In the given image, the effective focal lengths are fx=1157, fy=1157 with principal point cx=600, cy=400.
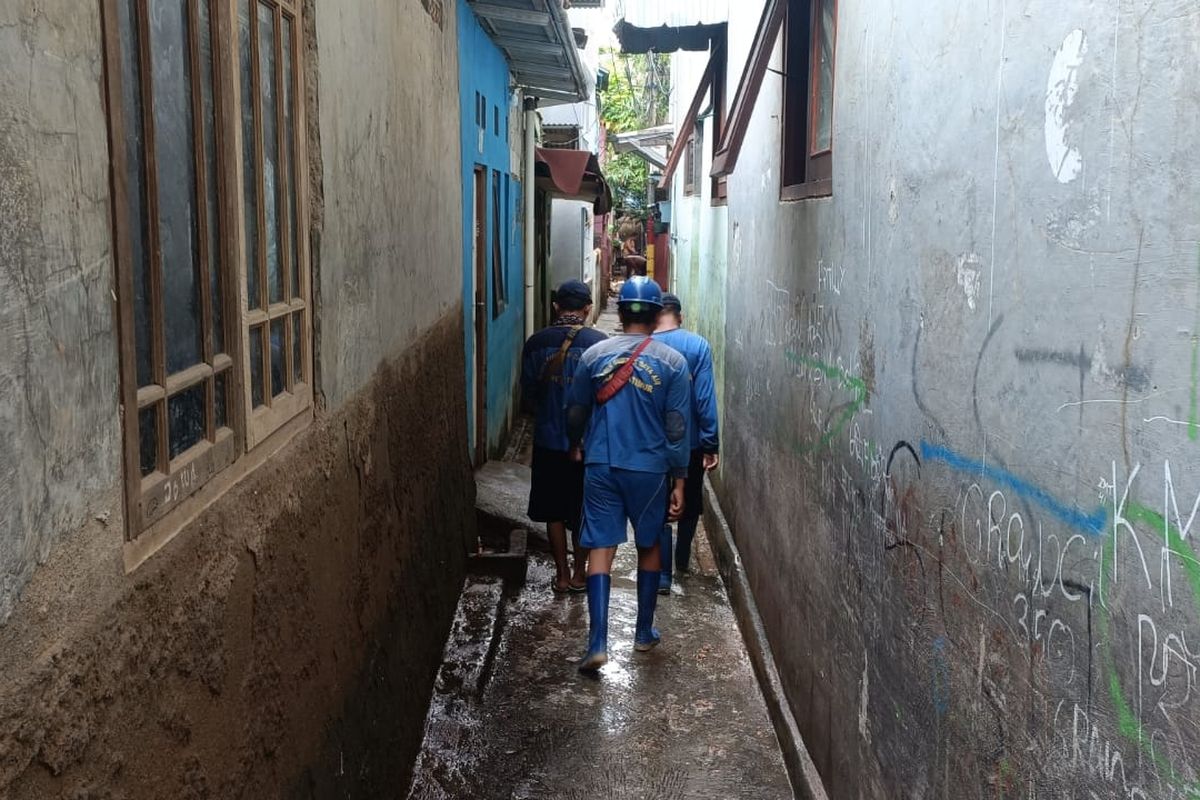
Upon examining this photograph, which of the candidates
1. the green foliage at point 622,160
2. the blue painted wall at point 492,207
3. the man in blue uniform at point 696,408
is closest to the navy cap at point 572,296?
the man in blue uniform at point 696,408

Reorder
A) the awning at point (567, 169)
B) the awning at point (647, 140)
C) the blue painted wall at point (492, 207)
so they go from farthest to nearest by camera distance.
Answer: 1. the awning at point (647, 140)
2. the awning at point (567, 169)
3. the blue painted wall at point (492, 207)

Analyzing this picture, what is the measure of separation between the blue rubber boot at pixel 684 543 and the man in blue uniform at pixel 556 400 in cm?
102

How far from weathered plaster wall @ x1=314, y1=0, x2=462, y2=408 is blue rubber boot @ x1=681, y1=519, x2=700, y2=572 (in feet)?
7.48

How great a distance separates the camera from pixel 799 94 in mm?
5941

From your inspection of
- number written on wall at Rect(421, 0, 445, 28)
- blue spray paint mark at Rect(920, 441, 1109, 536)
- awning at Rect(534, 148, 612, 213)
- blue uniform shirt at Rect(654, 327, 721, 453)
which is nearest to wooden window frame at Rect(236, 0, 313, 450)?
blue spray paint mark at Rect(920, 441, 1109, 536)

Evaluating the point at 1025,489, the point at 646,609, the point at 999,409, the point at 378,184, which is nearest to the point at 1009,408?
the point at 999,409

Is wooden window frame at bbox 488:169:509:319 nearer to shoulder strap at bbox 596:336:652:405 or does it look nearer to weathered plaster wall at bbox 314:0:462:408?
weathered plaster wall at bbox 314:0:462:408

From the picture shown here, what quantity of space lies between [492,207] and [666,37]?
220 cm

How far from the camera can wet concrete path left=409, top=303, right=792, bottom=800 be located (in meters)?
4.80

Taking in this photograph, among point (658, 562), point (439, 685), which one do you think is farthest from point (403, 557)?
point (658, 562)

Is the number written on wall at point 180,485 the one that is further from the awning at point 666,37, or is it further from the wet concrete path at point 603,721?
the awning at point 666,37

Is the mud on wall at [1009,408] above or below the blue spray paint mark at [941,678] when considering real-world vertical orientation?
above

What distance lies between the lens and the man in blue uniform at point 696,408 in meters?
6.92

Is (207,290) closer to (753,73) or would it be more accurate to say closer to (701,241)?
(753,73)
